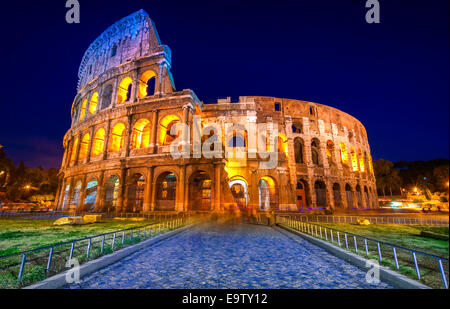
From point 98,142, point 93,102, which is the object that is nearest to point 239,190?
point 98,142

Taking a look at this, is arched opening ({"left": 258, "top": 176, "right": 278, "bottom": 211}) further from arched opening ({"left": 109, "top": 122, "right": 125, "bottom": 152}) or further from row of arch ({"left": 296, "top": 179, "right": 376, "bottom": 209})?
arched opening ({"left": 109, "top": 122, "right": 125, "bottom": 152})

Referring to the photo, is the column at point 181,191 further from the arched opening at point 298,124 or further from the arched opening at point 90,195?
the arched opening at point 298,124

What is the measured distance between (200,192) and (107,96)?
18168 mm

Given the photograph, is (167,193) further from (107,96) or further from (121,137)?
(107,96)

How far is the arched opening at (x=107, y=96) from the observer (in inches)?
1034

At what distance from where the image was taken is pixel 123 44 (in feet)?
88.2

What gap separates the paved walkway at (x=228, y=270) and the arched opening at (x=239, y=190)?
1801 centimetres

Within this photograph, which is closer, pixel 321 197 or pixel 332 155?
pixel 321 197

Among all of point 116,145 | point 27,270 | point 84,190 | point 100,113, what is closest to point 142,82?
point 100,113

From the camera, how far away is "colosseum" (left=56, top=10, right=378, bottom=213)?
19.3 m

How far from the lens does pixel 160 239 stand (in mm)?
7305

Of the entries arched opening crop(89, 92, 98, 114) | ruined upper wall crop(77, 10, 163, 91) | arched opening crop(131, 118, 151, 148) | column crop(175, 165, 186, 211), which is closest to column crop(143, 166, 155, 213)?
column crop(175, 165, 186, 211)

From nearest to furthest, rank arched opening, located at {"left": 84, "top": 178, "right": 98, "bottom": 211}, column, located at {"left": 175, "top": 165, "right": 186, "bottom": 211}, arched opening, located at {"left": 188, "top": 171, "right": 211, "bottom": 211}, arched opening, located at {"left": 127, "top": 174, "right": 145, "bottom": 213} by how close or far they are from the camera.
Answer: column, located at {"left": 175, "top": 165, "right": 186, "bottom": 211} < arched opening, located at {"left": 188, "top": 171, "right": 211, "bottom": 211} < arched opening, located at {"left": 127, "top": 174, "right": 145, "bottom": 213} < arched opening, located at {"left": 84, "top": 178, "right": 98, "bottom": 211}

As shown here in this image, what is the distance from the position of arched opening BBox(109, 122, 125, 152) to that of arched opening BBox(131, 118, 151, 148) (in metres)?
1.72
